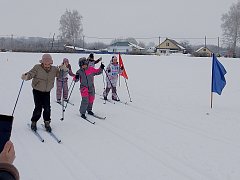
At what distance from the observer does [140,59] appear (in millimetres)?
28703

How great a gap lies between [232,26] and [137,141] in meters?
55.4

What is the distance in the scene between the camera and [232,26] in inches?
2229

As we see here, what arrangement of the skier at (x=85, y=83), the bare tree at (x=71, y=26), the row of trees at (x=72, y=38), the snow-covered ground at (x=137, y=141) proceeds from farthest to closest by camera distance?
the bare tree at (x=71, y=26) → the row of trees at (x=72, y=38) → the skier at (x=85, y=83) → the snow-covered ground at (x=137, y=141)

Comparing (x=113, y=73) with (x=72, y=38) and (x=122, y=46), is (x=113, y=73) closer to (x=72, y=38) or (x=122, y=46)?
(x=72, y=38)

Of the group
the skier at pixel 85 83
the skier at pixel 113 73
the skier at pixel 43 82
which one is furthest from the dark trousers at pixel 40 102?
the skier at pixel 113 73

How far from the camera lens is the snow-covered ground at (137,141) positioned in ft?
16.0

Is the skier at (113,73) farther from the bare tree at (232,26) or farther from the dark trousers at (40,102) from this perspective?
the bare tree at (232,26)

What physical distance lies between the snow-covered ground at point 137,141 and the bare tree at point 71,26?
2170 inches

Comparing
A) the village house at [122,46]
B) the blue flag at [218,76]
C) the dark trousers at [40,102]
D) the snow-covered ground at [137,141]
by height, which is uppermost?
the village house at [122,46]

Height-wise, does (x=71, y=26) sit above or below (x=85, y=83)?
above

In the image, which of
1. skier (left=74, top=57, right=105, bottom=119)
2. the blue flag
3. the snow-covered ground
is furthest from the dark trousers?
the blue flag

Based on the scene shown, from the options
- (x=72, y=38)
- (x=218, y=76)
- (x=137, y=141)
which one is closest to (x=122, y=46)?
(x=72, y=38)

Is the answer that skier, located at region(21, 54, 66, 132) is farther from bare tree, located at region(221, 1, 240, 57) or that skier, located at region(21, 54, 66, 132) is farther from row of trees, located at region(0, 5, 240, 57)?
bare tree, located at region(221, 1, 240, 57)

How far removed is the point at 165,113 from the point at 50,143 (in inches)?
168
